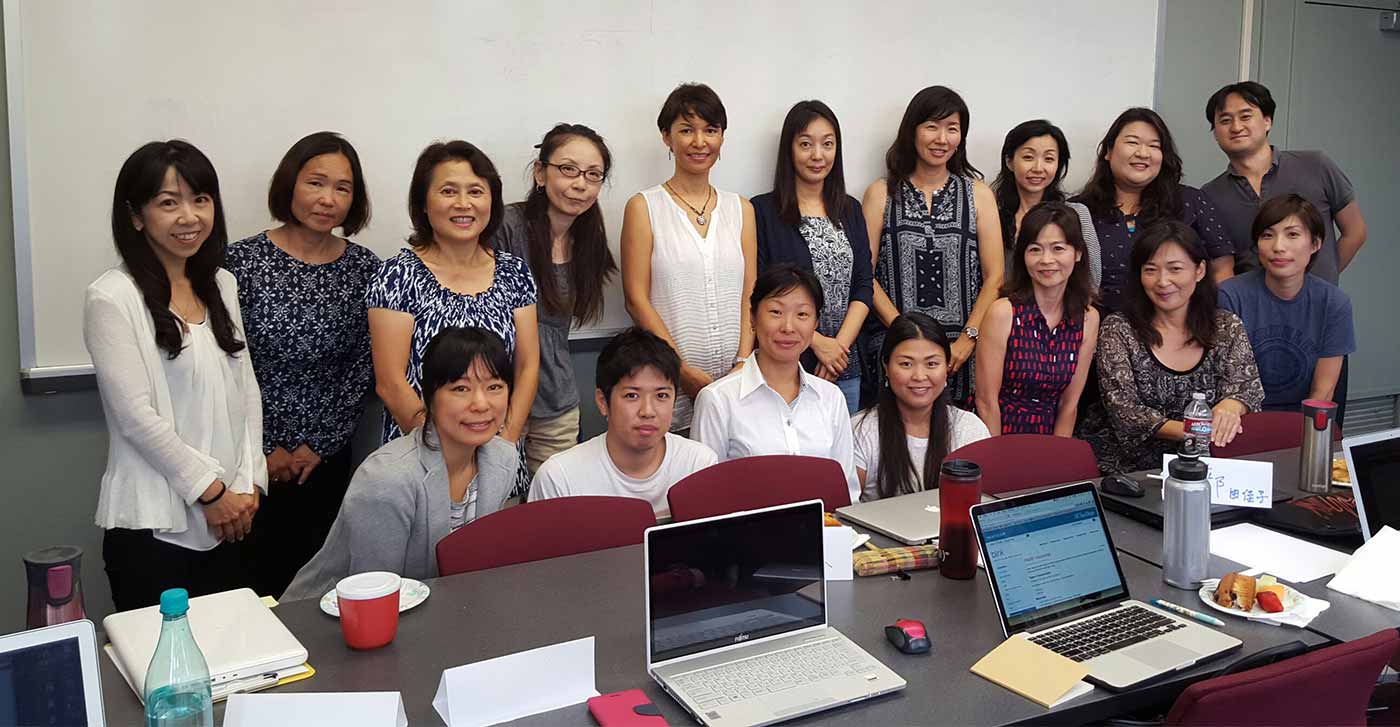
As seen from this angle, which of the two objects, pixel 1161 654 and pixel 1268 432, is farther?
pixel 1268 432

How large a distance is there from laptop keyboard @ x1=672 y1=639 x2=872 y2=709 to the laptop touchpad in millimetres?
439

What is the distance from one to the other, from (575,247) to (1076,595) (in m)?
1.99

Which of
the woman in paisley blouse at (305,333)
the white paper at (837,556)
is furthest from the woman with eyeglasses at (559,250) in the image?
the white paper at (837,556)

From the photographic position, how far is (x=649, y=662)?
1.61 metres

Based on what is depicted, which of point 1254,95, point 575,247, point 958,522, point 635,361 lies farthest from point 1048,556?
point 1254,95

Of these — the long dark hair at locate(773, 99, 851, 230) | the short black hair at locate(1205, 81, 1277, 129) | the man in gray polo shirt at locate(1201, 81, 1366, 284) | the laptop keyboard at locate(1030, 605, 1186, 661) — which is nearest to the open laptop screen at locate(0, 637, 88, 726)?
the laptop keyboard at locate(1030, 605, 1186, 661)

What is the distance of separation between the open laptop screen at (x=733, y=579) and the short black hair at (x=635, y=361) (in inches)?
36.1

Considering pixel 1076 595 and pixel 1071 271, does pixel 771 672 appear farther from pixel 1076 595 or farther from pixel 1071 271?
pixel 1071 271

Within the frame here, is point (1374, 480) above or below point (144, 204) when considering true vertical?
below

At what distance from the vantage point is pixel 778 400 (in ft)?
9.78

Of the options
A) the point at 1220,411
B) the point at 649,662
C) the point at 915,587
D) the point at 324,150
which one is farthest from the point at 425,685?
the point at 1220,411

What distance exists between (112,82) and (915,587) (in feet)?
8.44

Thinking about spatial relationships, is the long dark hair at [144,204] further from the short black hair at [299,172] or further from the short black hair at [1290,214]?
the short black hair at [1290,214]

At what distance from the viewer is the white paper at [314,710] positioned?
4.63 feet
